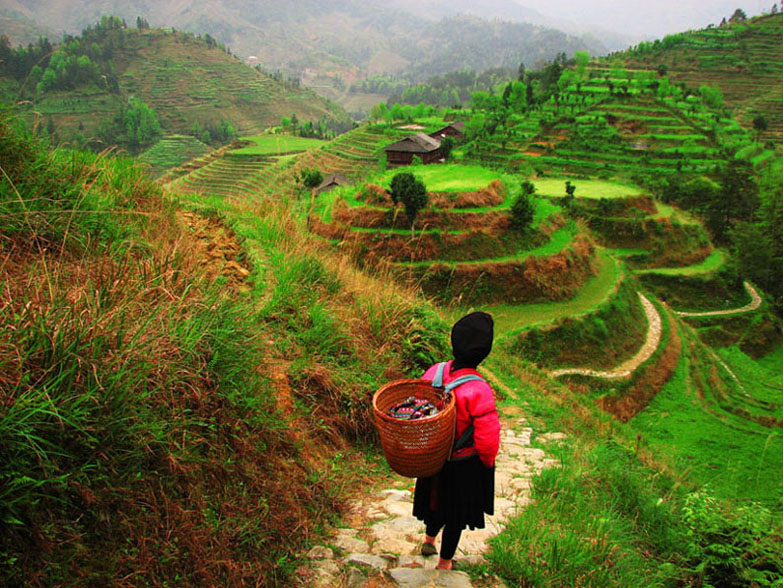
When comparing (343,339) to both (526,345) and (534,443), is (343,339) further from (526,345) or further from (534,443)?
(526,345)

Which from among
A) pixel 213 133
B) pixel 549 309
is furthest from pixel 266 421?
pixel 213 133

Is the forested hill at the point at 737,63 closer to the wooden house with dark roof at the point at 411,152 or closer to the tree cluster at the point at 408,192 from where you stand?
the wooden house with dark roof at the point at 411,152

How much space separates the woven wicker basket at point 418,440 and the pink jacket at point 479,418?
0.31 ft

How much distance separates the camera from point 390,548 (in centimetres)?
281

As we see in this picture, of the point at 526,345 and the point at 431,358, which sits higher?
the point at 431,358

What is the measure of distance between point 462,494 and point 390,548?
604 millimetres

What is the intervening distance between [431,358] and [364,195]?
48.5ft

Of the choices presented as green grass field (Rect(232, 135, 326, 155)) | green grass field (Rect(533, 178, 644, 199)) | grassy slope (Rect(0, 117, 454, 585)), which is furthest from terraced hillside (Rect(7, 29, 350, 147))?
grassy slope (Rect(0, 117, 454, 585))

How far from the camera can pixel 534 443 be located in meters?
5.38

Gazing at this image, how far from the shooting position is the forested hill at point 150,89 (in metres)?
77.8

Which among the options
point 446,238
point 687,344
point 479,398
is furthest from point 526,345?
point 479,398

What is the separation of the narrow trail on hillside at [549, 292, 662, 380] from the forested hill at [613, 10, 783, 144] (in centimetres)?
4091

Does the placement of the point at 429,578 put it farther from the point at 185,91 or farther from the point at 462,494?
the point at 185,91

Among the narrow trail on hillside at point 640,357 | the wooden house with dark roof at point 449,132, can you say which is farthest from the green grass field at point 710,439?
the wooden house with dark roof at point 449,132
